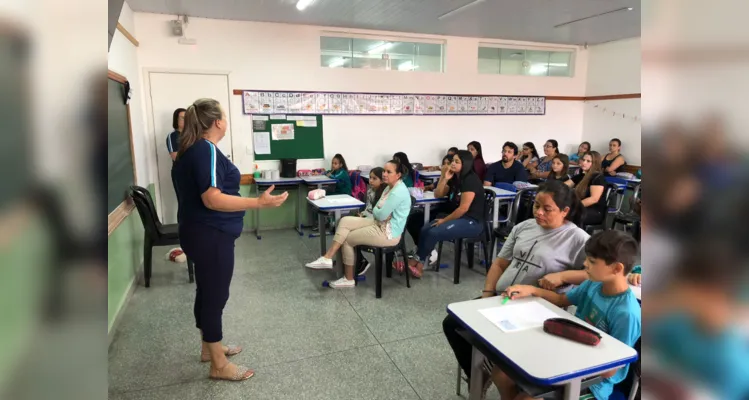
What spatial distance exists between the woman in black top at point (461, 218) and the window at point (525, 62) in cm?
346

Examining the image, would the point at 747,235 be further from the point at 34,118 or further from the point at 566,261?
the point at 566,261

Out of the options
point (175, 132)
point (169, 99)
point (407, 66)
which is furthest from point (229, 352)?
point (407, 66)

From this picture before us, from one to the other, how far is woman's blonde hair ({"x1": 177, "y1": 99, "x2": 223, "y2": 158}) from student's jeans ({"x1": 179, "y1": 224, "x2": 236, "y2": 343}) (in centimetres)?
40

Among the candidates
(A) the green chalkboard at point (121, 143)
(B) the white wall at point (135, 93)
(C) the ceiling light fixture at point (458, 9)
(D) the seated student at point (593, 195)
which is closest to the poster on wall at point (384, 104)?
(B) the white wall at point (135, 93)

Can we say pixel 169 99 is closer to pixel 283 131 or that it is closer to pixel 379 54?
pixel 283 131

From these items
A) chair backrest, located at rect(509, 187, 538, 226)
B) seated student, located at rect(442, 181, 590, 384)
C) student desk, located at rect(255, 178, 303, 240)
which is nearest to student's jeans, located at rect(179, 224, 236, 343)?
seated student, located at rect(442, 181, 590, 384)

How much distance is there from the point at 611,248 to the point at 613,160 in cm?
563

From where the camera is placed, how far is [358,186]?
5.81 metres

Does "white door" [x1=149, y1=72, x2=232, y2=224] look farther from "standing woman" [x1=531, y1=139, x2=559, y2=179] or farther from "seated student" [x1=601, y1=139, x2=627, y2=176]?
"seated student" [x1=601, y1=139, x2=627, y2=176]

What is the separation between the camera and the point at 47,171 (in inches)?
9.3

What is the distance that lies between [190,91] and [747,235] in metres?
5.75

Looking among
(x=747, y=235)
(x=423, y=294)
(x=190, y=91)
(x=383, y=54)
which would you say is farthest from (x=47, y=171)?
(x=383, y=54)

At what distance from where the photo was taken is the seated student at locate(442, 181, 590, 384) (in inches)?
82.0

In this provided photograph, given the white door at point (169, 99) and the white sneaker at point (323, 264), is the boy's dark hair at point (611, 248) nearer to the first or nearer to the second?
the white sneaker at point (323, 264)
